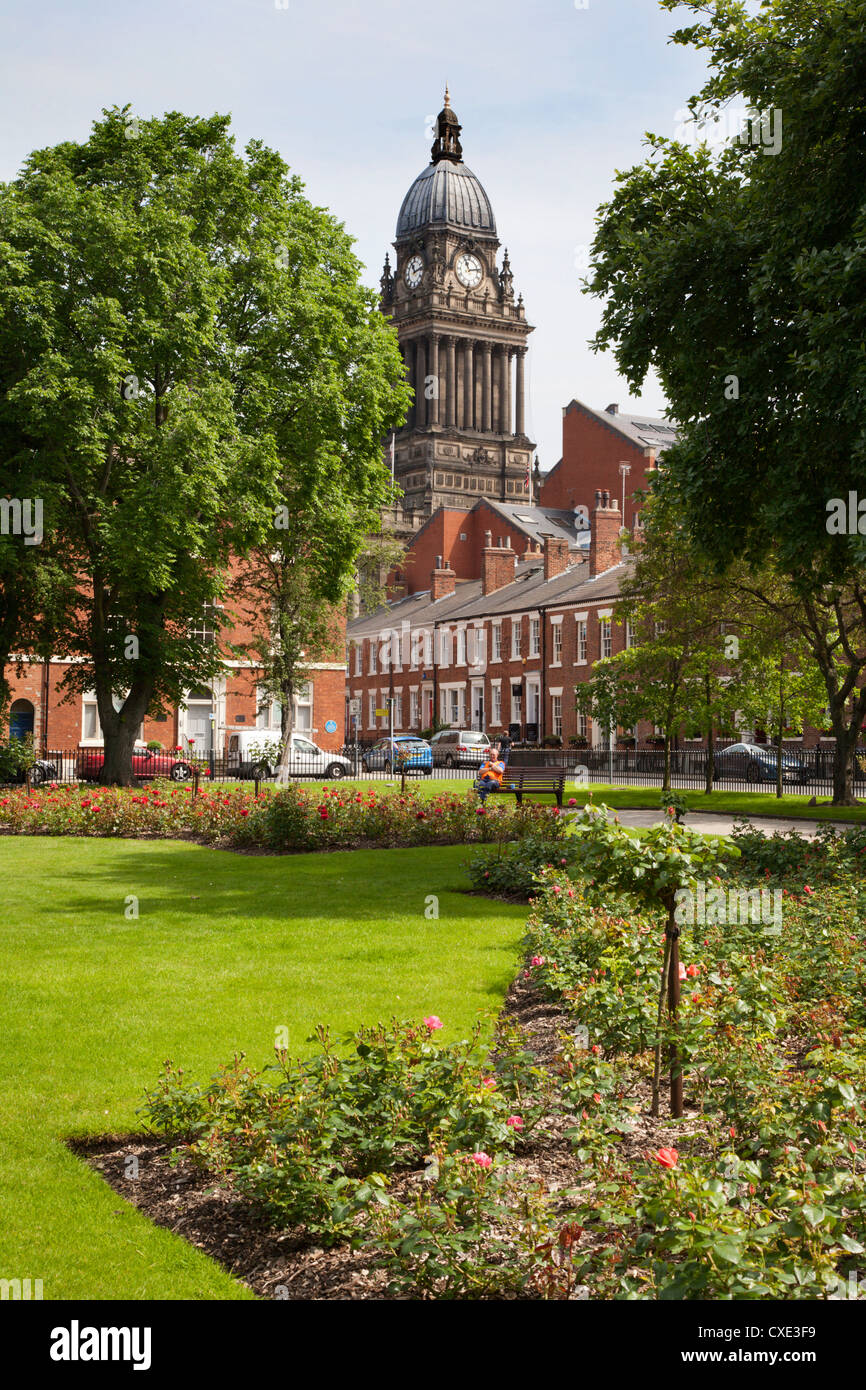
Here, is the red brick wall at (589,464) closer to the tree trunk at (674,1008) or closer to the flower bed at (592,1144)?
the flower bed at (592,1144)

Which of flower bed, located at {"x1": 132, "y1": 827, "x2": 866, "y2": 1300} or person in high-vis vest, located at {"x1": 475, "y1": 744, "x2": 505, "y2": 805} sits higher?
person in high-vis vest, located at {"x1": 475, "y1": 744, "x2": 505, "y2": 805}

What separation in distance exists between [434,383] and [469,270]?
14995mm

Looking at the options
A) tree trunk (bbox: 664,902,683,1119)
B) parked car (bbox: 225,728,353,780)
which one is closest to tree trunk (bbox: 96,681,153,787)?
parked car (bbox: 225,728,353,780)

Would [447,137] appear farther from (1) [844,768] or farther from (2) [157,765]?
(1) [844,768]

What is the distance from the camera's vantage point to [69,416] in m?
27.3

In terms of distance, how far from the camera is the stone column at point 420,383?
132800mm

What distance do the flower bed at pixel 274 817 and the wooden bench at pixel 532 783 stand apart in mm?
1513

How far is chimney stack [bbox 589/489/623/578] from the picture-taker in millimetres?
60375

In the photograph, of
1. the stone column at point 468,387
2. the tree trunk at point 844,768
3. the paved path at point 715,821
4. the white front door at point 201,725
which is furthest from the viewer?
the stone column at point 468,387

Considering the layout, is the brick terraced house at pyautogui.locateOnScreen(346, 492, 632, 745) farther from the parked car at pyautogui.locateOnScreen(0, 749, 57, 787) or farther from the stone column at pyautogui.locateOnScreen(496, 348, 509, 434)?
the stone column at pyautogui.locateOnScreen(496, 348, 509, 434)

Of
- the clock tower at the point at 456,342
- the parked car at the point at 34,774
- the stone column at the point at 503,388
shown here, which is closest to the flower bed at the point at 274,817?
the parked car at the point at 34,774

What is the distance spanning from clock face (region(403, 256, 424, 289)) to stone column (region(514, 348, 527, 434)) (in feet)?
45.3
